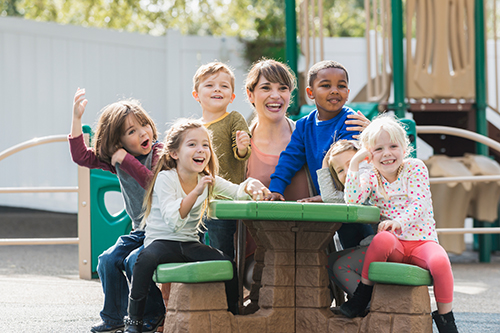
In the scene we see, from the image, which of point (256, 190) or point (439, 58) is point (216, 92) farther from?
point (439, 58)

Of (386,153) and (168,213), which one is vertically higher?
(386,153)

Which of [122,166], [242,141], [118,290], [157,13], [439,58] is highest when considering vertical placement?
[157,13]

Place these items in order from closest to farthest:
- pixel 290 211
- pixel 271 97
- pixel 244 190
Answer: pixel 290 211 < pixel 244 190 < pixel 271 97

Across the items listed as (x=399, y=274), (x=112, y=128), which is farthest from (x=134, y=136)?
(x=399, y=274)

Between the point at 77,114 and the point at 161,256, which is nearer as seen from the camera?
the point at 161,256

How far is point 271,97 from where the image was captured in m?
2.89

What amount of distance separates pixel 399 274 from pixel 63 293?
2.36m

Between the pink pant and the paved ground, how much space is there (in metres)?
0.75

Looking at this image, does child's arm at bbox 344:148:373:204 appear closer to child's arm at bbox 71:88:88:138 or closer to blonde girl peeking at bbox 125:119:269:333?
blonde girl peeking at bbox 125:119:269:333

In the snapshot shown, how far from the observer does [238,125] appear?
2943 mm

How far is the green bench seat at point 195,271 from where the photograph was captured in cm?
212

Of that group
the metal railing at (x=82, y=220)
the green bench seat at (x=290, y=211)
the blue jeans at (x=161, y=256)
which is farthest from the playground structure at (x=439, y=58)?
the green bench seat at (x=290, y=211)

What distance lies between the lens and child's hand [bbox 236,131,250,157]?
9.05 feet

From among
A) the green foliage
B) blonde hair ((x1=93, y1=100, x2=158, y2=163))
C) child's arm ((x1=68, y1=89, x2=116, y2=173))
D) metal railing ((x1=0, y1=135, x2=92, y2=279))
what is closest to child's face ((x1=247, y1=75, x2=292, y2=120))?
blonde hair ((x1=93, y1=100, x2=158, y2=163))
